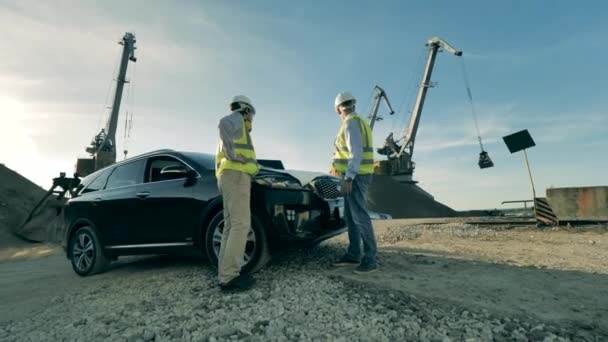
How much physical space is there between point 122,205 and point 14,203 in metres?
21.7

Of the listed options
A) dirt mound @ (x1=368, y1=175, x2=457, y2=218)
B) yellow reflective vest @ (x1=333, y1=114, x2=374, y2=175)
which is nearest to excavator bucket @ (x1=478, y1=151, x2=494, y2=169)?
dirt mound @ (x1=368, y1=175, x2=457, y2=218)

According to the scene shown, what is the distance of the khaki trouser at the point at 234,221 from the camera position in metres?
3.56

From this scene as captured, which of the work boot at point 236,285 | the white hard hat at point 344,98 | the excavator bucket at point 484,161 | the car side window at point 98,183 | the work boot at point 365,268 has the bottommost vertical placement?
the work boot at point 236,285

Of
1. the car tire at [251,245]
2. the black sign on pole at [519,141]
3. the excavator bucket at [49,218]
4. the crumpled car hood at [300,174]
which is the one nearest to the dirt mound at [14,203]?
the excavator bucket at [49,218]

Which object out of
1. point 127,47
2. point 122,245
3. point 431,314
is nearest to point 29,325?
point 122,245

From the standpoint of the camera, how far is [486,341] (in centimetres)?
254

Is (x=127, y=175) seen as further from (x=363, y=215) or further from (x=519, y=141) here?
(x=519, y=141)

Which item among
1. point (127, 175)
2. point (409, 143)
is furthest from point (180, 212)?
point (409, 143)

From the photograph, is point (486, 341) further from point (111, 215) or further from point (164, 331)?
point (111, 215)

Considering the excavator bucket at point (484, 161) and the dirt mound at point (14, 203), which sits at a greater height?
the excavator bucket at point (484, 161)

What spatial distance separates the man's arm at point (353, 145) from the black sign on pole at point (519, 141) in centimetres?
1049

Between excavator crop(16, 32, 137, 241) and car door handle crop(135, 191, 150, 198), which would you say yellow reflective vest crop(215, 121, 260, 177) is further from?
excavator crop(16, 32, 137, 241)

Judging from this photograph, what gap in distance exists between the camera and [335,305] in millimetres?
3207

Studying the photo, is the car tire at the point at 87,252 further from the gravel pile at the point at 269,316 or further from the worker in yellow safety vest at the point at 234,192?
the worker in yellow safety vest at the point at 234,192
